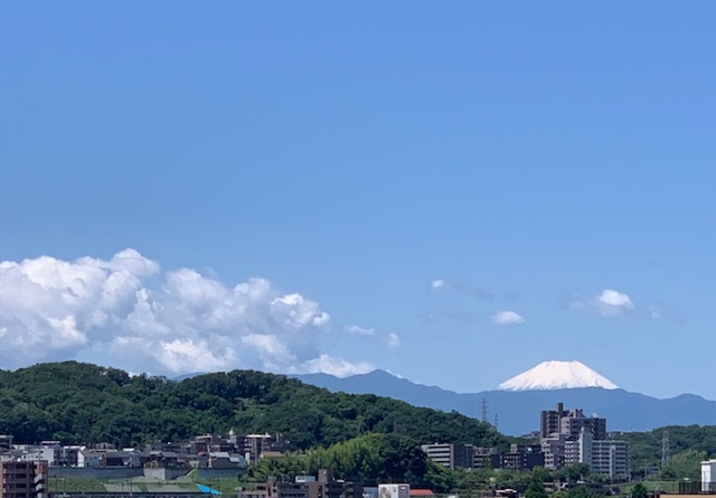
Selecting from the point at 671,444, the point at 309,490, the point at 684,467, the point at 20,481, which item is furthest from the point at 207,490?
the point at 671,444

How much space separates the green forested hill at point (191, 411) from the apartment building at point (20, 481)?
45.6 meters

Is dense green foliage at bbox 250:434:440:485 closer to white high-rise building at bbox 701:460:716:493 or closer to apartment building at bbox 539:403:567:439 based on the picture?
white high-rise building at bbox 701:460:716:493

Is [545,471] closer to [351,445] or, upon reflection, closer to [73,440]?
[351,445]

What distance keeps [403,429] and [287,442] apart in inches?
383

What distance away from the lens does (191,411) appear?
414 feet

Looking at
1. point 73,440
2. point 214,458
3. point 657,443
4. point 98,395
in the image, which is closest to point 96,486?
point 214,458

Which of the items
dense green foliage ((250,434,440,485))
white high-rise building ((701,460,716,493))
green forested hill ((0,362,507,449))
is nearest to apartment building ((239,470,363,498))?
dense green foliage ((250,434,440,485))

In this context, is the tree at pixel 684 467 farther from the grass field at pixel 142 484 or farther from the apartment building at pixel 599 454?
the grass field at pixel 142 484

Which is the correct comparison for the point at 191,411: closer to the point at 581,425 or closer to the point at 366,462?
the point at 366,462

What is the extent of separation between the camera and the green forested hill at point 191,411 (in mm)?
116375

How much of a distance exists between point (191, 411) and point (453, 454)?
20.9 m

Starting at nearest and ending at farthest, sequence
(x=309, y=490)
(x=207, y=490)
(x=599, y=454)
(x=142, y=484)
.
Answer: (x=309, y=490) → (x=207, y=490) → (x=142, y=484) → (x=599, y=454)

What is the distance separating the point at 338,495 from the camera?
81.6 meters

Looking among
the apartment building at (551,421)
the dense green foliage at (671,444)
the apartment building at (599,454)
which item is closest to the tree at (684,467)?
the dense green foliage at (671,444)
